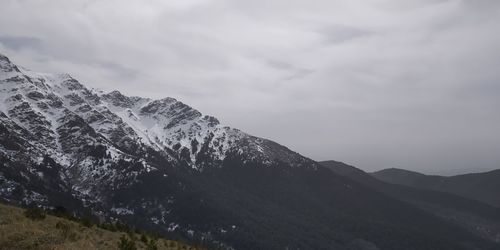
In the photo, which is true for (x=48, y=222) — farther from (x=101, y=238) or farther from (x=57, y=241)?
(x=57, y=241)

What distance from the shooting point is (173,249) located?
45.1m

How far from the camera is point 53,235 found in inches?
1425

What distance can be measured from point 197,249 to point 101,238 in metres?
11.2

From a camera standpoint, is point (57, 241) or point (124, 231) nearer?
point (57, 241)

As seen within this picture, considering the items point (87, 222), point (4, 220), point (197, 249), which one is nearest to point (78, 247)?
point (4, 220)

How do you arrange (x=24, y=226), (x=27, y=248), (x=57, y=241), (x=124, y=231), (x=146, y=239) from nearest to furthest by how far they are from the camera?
(x=27, y=248), (x=57, y=241), (x=24, y=226), (x=146, y=239), (x=124, y=231)

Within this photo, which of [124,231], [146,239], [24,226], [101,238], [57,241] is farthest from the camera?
[124,231]

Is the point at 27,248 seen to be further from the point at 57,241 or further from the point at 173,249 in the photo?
the point at 173,249

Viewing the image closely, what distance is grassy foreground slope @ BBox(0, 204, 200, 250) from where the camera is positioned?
3325cm

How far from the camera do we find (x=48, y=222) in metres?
41.0

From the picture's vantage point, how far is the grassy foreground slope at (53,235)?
109 ft

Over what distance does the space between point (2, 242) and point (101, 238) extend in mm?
9052

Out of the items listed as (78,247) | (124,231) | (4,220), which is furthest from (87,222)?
(78,247)

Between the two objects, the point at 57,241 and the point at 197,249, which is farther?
the point at 197,249
